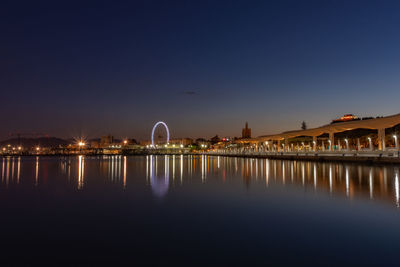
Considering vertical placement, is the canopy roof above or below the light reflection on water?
above

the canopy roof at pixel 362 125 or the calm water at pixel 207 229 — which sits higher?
the canopy roof at pixel 362 125

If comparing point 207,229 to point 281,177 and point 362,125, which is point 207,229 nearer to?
point 281,177

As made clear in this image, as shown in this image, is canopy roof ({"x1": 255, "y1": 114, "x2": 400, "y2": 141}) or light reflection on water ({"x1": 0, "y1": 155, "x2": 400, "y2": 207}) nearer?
light reflection on water ({"x1": 0, "y1": 155, "x2": 400, "y2": 207})

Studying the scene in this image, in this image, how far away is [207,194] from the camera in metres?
13.9

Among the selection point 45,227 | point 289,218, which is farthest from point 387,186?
point 45,227

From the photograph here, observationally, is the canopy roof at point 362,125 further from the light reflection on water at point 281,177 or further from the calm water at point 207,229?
the calm water at point 207,229

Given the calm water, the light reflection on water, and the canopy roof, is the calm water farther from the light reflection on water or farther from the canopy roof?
the canopy roof

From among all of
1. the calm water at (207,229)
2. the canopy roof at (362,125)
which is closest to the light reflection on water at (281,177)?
the calm water at (207,229)

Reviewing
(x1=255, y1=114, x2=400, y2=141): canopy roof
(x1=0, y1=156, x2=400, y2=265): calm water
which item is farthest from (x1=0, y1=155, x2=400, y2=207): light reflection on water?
(x1=255, y1=114, x2=400, y2=141): canopy roof

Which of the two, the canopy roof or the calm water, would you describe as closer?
the calm water

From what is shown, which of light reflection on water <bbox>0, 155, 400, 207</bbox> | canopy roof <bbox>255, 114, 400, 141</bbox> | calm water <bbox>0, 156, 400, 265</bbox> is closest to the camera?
calm water <bbox>0, 156, 400, 265</bbox>

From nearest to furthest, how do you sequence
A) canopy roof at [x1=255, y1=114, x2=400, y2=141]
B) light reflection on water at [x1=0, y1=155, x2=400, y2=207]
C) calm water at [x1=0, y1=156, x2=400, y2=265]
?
calm water at [x1=0, y1=156, x2=400, y2=265]
light reflection on water at [x1=0, y1=155, x2=400, y2=207]
canopy roof at [x1=255, y1=114, x2=400, y2=141]

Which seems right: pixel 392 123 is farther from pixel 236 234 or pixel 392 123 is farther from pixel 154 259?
pixel 154 259

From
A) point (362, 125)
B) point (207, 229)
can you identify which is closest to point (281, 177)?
point (207, 229)
